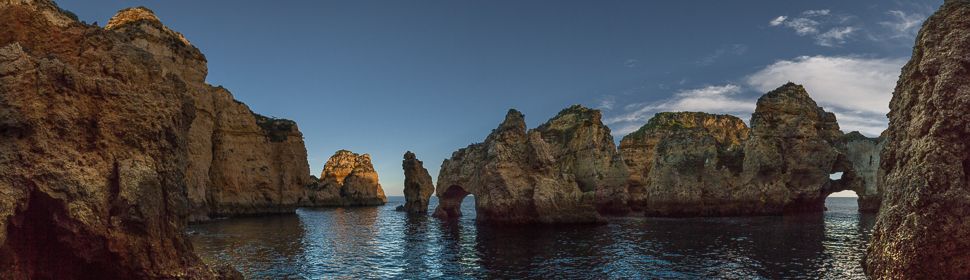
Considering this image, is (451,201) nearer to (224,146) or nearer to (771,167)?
(224,146)

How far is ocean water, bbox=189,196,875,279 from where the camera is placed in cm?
1859

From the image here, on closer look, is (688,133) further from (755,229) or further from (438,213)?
(438,213)

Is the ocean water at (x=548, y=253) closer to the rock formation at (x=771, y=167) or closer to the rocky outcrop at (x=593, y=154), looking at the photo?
the rock formation at (x=771, y=167)

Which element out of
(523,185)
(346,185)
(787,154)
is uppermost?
(787,154)

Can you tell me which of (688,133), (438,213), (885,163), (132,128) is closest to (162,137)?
(132,128)

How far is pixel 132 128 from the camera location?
9.84 meters

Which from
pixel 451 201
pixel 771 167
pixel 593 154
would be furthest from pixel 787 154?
pixel 451 201

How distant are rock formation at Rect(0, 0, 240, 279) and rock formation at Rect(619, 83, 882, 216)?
2064 inches

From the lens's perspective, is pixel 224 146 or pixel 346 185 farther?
pixel 346 185

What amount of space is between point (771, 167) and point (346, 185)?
92690mm

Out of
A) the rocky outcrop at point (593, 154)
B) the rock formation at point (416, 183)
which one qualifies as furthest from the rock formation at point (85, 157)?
the rock formation at point (416, 183)

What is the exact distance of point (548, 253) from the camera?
23281mm

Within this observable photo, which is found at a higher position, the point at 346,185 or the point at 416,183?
the point at 346,185

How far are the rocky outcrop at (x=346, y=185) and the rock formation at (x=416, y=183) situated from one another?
42.5 meters
